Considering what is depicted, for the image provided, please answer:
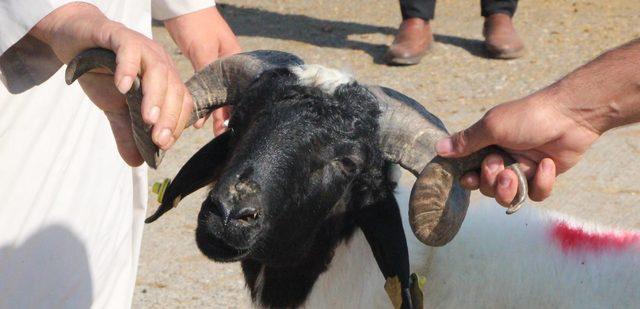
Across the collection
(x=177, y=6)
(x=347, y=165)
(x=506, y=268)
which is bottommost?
(x=506, y=268)

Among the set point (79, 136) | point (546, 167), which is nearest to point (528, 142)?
point (546, 167)

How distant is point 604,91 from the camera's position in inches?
101

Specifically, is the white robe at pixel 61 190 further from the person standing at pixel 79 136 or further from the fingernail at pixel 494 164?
Answer: the fingernail at pixel 494 164

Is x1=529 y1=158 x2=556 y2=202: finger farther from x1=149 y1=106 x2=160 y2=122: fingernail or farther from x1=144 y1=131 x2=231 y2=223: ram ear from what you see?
x1=144 y1=131 x2=231 y2=223: ram ear

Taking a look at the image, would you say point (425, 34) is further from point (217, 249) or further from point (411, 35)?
point (217, 249)

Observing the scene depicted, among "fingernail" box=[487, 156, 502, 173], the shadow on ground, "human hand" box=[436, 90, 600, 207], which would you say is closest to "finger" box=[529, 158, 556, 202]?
"human hand" box=[436, 90, 600, 207]

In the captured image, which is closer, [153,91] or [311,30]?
[153,91]

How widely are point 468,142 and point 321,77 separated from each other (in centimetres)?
91

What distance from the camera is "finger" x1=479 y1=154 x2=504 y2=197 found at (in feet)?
8.89

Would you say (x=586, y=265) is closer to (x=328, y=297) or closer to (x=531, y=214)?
(x=531, y=214)

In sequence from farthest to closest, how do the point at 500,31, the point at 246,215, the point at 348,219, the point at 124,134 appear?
the point at 500,31 → the point at 348,219 → the point at 124,134 → the point at 246,215

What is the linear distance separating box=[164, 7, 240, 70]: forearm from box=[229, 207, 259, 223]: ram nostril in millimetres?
928

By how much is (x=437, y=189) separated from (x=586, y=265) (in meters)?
0.84

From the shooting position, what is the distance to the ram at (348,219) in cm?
327
